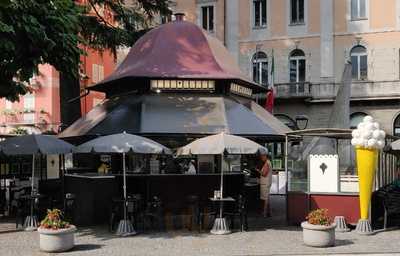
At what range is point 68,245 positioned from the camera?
41.3ft

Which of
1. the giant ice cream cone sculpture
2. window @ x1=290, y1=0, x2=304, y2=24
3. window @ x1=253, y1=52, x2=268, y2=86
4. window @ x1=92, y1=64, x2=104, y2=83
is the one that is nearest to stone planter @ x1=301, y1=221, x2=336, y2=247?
the giant ice cream cone sculpture

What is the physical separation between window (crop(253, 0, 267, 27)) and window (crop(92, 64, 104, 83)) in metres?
14.1

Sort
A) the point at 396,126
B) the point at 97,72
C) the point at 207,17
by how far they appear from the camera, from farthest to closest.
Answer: the point at 97,72, the point at 207,17, the point at 396,126

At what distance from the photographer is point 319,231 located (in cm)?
1278

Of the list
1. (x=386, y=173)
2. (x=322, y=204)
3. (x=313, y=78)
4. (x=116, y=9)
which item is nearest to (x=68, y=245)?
(x=322, y=204)

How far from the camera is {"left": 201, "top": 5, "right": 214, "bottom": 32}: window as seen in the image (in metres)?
45.5

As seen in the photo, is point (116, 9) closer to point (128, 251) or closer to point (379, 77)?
point (128, 251)

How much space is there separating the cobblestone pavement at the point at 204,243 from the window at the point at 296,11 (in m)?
29.5

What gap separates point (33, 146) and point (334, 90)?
28770 millimetres

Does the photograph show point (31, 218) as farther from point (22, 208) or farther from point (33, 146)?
point (33, 146)

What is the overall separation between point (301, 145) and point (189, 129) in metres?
4.42

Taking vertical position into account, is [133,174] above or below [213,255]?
above

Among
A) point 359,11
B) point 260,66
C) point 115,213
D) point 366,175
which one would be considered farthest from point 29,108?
point 366,175

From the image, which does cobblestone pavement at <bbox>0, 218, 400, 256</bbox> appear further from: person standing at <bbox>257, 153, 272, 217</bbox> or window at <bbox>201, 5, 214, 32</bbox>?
window at <bbox>201, 5, 214, 32</bbox>
